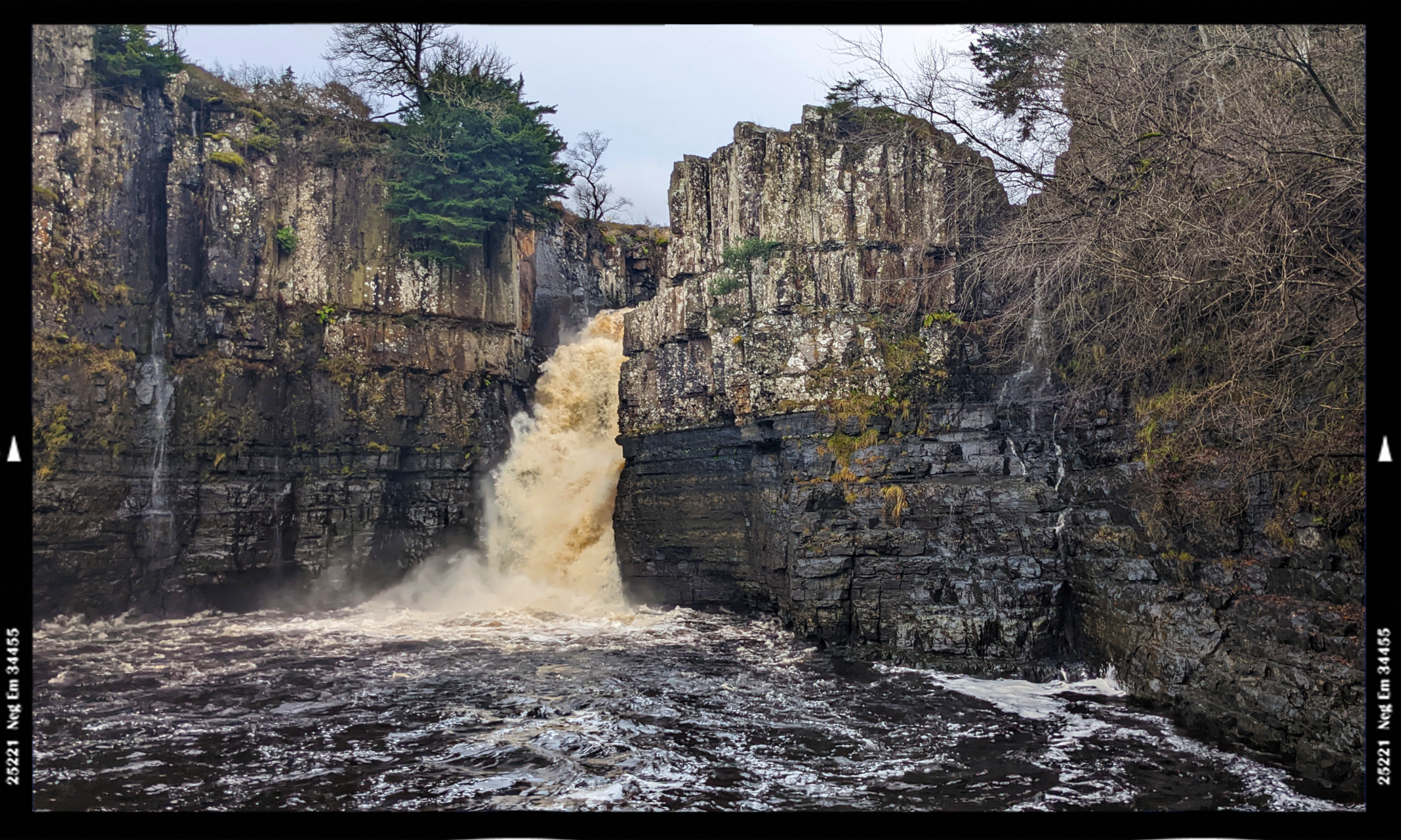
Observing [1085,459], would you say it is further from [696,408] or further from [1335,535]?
[696,408]

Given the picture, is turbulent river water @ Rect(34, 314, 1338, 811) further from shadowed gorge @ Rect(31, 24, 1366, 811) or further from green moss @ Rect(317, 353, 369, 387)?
green moss @ Rect(317, 353, 369, 387)

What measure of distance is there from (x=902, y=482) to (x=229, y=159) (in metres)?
18.1

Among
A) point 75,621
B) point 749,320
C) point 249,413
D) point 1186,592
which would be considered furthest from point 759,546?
point 75,621

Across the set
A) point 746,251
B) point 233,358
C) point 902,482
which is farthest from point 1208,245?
point 233,358

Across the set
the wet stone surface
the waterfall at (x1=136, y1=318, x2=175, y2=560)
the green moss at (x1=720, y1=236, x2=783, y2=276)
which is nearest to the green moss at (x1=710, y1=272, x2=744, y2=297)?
the green moss at (x1=720, y1=236, x2=783, y2=276)

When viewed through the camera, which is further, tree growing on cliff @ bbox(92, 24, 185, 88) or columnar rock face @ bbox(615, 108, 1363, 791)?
tree growing on cliff @ bbox(92, 24, 185, 88)

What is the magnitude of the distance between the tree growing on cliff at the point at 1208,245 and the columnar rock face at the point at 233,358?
1536cm

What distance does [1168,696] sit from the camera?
11.6 m

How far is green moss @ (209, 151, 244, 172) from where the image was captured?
2167cm

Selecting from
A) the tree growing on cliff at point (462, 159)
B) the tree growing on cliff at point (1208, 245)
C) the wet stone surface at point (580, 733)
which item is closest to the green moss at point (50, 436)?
the wet stone surface at point (580, 733)

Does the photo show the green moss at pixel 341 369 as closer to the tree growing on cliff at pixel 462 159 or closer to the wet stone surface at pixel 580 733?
the tree growing on cliff at pixel 462 159

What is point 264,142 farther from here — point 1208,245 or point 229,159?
point 1208,245

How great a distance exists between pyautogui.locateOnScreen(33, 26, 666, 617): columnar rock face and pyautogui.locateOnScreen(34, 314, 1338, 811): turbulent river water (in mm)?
2131

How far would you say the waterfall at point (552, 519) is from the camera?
71.6 feet
